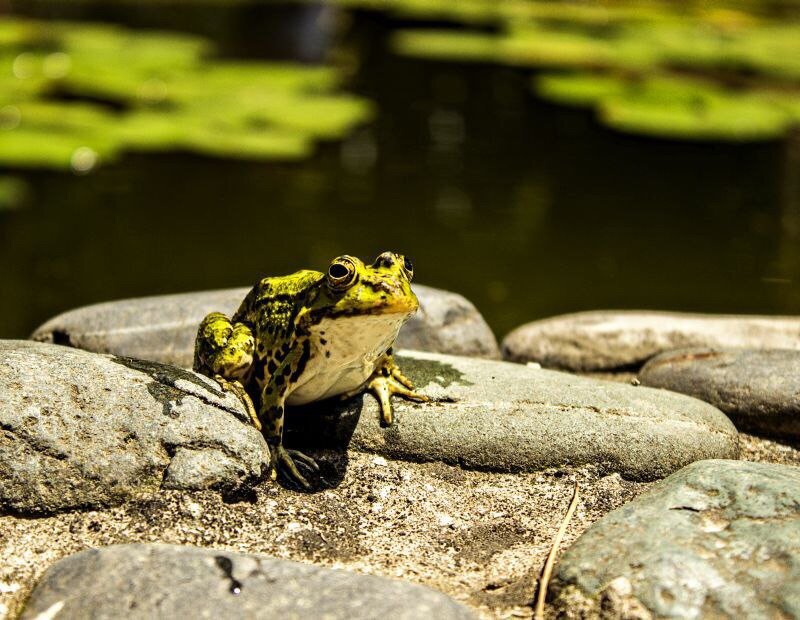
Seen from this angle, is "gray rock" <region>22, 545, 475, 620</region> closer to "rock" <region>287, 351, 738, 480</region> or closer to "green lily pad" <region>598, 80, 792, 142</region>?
"rock" <region>287, 351, 738, 480</region>

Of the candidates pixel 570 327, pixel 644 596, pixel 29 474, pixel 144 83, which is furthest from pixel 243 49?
pixel 644 596

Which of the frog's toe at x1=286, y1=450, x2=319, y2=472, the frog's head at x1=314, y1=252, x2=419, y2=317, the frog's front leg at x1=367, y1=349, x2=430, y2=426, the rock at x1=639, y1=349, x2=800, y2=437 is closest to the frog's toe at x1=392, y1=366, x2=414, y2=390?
the frog's front leg at x1=367, y1=349, x2=430, y2=426

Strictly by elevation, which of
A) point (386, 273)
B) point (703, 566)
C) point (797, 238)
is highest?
point (386, 273)

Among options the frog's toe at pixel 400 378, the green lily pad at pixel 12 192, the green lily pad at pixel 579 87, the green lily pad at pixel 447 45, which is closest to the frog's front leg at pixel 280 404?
the frog's toe at pixel 400 378

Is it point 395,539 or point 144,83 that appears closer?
point 395,539

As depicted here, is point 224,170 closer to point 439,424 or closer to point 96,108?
point 96,108

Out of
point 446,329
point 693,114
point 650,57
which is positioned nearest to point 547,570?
point 446,329

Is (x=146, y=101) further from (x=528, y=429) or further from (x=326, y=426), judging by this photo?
(x=528, y=429)
